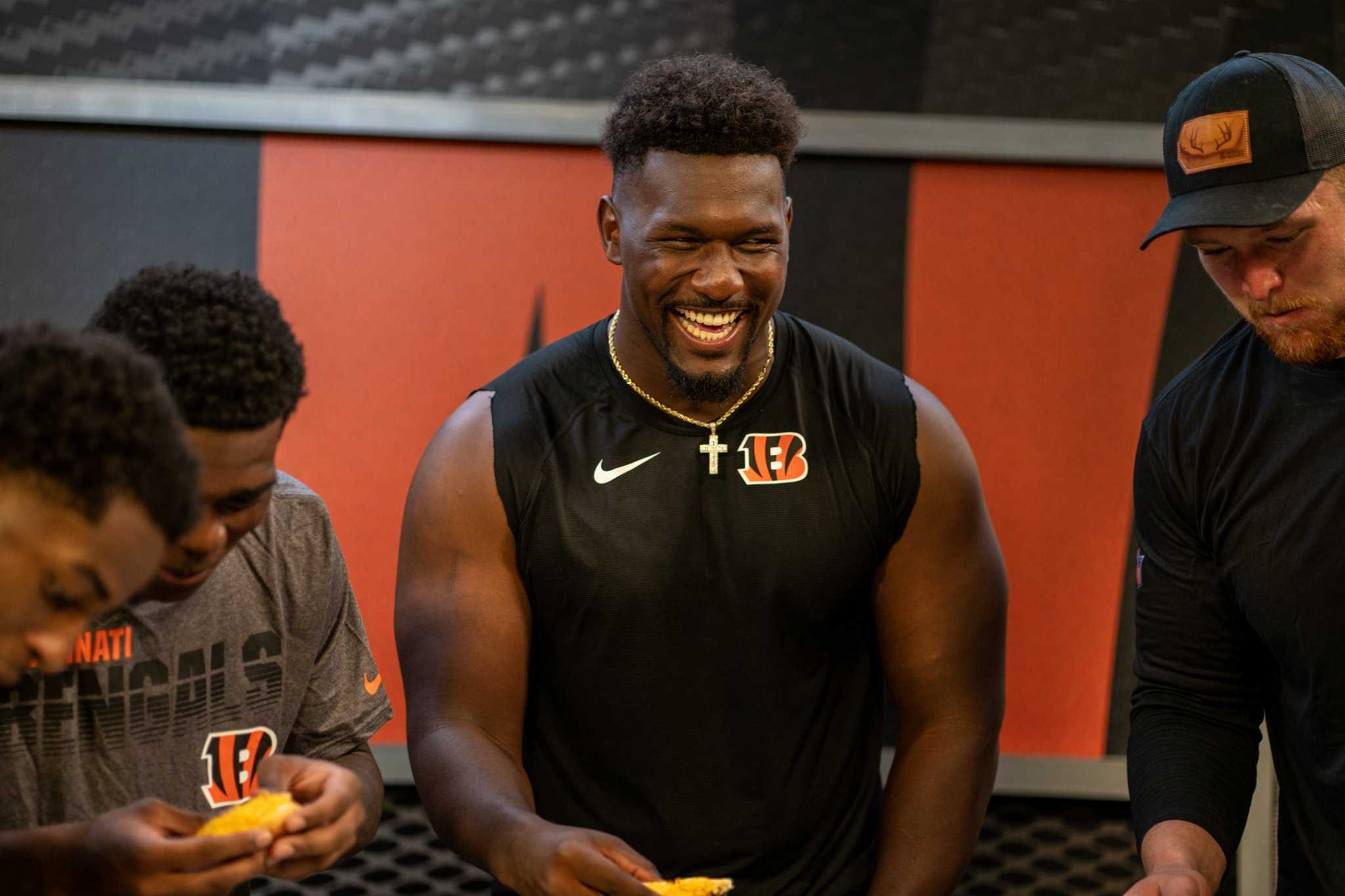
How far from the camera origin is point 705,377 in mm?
1925

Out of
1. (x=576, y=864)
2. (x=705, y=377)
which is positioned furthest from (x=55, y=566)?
(x=705, y=377)

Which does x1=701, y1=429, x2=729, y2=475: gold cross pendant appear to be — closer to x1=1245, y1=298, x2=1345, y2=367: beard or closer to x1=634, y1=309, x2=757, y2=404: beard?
x1=634, y1=309, x2=757, y2=404: beard

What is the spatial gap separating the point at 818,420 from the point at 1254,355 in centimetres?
59

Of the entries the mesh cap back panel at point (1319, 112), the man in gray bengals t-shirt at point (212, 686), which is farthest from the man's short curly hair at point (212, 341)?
the mesh cap back panel at point (1319, 112)

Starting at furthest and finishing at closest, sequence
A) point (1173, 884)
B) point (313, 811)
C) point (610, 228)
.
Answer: point (610, 228) < point (1173, 884) < point (313, 811)

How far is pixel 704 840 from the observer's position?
6.16 ft

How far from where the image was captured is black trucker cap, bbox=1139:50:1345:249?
166 cm

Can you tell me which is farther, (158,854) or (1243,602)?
(1243,602)

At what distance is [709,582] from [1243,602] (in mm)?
694

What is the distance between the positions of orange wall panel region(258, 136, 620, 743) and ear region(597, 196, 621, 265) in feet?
1.33

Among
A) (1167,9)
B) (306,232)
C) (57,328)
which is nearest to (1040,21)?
(1167,9)

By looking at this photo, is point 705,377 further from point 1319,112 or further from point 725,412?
point 1319,112

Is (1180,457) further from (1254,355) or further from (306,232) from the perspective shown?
(306,232)

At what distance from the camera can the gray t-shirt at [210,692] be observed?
1.54 m
